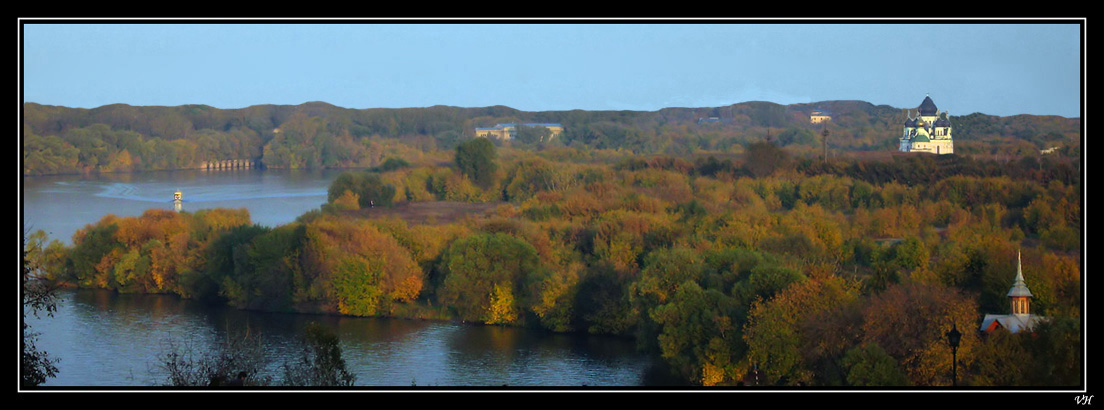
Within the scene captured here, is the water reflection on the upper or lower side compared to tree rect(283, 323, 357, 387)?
lower

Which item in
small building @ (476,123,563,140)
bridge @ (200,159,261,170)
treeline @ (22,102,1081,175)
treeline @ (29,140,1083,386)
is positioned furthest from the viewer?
small building @ (476,123,563,140)

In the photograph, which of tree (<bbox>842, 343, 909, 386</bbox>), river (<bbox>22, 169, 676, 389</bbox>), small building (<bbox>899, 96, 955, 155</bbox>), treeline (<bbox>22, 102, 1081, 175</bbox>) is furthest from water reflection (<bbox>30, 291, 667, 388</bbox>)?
treeline (<bbox>22, 102, 1081, 175</bbox>)

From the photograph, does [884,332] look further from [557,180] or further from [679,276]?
[557,180]

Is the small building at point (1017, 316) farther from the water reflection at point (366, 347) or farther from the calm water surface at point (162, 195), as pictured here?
the calm water surface at point (162, 195)

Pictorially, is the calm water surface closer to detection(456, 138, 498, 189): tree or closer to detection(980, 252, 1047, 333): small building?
detection(456, 138, 498, 189): tree

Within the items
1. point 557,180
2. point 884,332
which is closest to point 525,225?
point 884,332

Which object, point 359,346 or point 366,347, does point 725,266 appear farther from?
point 359,346
